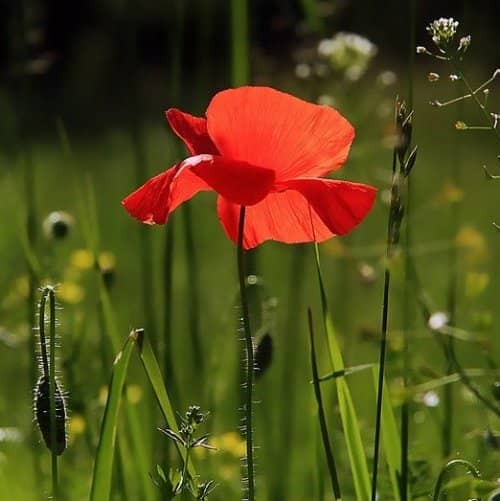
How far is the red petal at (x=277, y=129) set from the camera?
85 cm

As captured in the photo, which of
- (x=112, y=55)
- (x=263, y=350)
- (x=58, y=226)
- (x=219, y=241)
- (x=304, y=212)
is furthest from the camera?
(x=112, y=55)

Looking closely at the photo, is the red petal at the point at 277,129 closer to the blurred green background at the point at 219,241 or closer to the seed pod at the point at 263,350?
the blurred green background at the point at 219,241

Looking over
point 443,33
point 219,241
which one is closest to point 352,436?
point 443,33

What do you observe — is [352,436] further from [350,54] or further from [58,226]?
Result: [350,54]

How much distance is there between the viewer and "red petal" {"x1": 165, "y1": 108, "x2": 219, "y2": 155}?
887 millimetres

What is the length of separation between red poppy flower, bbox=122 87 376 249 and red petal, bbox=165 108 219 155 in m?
0.02

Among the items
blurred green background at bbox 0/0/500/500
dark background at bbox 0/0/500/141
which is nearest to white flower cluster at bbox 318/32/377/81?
blurred green background at bbox 0/0/500/500

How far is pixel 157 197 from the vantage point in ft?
2.78

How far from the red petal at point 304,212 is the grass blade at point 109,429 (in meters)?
0.13

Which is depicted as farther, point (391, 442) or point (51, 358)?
point (391, 442)

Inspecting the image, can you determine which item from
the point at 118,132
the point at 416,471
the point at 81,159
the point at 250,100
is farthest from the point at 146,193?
the point at 118,132

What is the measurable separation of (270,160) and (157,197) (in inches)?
2.9

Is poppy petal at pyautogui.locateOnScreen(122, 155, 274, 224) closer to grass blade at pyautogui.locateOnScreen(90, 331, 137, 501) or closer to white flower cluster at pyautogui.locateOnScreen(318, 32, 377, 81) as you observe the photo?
grass blade at pyautogui.locateOnScreen(90, 331, 137, 501)

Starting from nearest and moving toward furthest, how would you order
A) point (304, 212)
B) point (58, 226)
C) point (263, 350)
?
point (304, 212)
point (263, 350)
point (58, 226)
